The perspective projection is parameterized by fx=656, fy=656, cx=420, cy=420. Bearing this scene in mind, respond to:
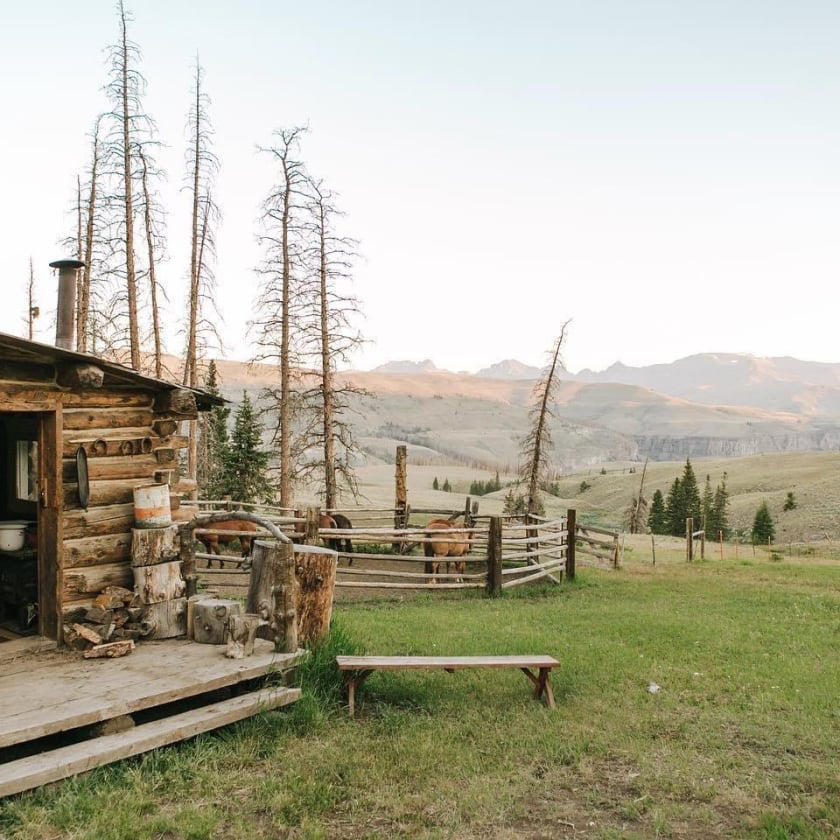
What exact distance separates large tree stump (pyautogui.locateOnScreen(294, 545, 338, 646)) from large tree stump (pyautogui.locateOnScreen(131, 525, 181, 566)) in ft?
4.72

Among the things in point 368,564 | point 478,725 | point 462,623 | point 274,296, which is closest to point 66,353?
point 478,725

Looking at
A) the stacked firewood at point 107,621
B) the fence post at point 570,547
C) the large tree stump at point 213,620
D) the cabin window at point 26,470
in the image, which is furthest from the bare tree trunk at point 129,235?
the large tree stump at point 213,620

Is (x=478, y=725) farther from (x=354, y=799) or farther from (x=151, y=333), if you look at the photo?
(x=151, y=333)

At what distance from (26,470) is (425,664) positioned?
17.0 ft

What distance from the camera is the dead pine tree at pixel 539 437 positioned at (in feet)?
82.8

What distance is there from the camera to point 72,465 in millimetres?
6492

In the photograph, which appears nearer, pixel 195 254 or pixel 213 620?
pixel 213 620

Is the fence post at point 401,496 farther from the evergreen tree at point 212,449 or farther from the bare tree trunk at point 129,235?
the bare tree trunk at point 129,235

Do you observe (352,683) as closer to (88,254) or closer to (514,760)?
(514,760)

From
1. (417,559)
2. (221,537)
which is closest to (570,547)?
(417,559)

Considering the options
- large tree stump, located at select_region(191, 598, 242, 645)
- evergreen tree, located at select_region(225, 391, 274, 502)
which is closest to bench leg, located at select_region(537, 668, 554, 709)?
large tree stump, located at select_region(191, 598, 242, 645)

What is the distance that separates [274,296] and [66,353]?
15.6 meters

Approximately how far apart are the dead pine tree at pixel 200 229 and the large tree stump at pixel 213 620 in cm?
1603

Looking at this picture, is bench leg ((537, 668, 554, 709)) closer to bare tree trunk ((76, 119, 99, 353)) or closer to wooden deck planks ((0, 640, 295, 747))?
wooden deck planks ((0, 640, 295, 747))
